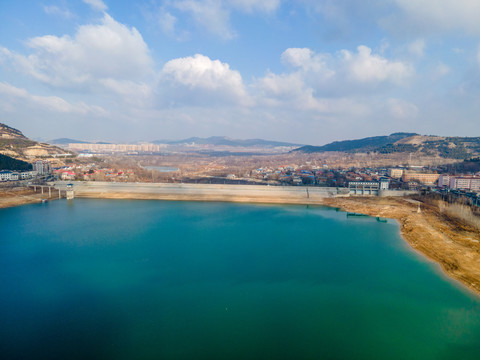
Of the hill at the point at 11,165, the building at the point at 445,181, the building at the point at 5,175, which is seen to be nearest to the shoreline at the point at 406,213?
the building at the point at 5,175

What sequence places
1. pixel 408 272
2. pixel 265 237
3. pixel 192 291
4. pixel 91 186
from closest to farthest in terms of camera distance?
pixel 192 291 < pixel 408 272 < pixel 265 237 < pixel 91 186

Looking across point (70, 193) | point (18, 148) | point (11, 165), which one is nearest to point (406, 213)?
point (70, 193)

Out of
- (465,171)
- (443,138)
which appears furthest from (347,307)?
(443,138)

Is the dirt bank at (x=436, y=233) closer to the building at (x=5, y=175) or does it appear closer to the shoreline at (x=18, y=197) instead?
the shoreline at (x=18, y=197)

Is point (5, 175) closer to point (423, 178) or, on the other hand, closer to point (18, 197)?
point (18, 197)

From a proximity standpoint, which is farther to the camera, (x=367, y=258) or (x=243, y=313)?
(x=367, y=258)

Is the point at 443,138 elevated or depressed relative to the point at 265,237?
elevated

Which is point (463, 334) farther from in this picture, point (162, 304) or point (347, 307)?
Result: point (162, 304)

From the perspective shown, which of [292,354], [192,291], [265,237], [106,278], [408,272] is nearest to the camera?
[292,354]
